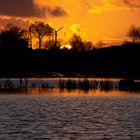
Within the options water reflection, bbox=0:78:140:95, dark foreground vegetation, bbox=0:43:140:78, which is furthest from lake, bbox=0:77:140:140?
dark foreground vegetation, bbox=0:43:140:78

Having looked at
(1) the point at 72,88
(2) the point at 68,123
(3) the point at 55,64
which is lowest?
(2) the point at 68,123

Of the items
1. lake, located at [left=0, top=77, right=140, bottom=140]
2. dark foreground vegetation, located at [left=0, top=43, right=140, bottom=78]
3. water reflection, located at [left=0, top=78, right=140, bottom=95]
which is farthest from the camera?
dark foreground vegetation, located at [left=0, top=43, right=140, bottom=78]

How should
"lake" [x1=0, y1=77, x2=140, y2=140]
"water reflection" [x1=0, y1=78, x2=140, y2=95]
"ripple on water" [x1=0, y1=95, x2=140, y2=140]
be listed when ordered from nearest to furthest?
"lake" [x1=0, y1=77, x2=140, y2=140] → "ripple on water" [x1=0, y1=95, x2=140, y2=140] → "water reflection" [x1=0, y1=78, x2=140, y2=95]

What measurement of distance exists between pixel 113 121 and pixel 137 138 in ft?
33.0

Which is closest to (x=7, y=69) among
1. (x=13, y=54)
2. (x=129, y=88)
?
(x=13, y=54)

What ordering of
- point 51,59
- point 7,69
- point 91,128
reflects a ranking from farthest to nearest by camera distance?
1. point 51,59
2. point 7,69
3. point 91,128

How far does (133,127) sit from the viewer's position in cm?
4119

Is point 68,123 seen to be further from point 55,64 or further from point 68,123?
point 55,64

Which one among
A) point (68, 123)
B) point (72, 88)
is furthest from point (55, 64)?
point (68, 123)

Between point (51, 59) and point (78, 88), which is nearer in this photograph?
point (78, 88)

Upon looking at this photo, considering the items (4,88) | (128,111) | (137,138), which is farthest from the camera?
(4,88)

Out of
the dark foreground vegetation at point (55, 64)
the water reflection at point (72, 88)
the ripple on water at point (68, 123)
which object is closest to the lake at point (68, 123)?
the ripple on water at point (68, 123)

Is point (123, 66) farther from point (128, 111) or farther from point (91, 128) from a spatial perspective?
point (91, 128)

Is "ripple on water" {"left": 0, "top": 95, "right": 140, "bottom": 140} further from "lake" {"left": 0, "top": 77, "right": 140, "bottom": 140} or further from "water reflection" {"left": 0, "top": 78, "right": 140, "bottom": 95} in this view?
"water reflection" {"left": 0, "top": 78, "right": 140, "bottom": 95}
